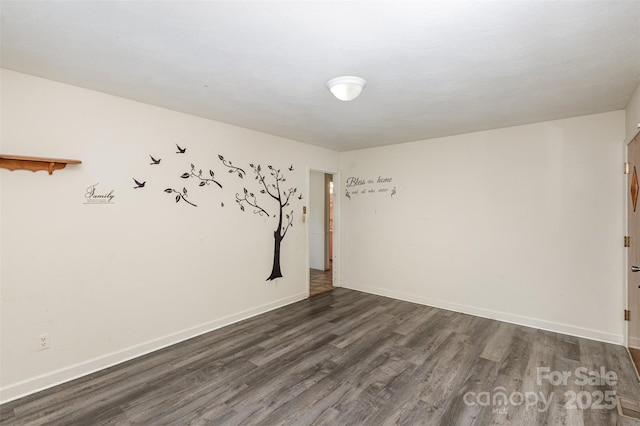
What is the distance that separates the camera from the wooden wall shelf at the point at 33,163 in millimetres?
2158

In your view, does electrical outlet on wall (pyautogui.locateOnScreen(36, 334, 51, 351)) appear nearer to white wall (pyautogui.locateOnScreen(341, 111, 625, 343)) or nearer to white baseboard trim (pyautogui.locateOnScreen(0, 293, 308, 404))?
white baseboard trim (pyautogui.locateOnScreen(0, 293, 308, 404))

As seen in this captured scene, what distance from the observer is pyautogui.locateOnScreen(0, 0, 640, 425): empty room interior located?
5.91 feet

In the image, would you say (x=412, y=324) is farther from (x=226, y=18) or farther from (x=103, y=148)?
(x=103, y=148)

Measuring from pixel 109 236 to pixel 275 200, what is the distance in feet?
6.66

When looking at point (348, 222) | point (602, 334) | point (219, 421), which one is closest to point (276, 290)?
point (348, 222)

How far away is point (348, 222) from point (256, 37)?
12.6 feet

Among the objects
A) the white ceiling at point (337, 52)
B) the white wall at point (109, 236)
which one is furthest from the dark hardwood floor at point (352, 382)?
the white ceiling at point (337, 52)

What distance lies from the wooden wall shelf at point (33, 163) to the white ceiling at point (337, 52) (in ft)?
2.19

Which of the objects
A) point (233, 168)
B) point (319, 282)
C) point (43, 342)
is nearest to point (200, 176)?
point (233, 168)

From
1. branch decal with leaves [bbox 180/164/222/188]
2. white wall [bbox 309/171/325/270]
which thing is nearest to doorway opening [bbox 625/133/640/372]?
branch decal with leaves [bbox 180/164/222/188]

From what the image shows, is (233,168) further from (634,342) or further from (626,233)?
(634,342)

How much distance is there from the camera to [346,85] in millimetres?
2275

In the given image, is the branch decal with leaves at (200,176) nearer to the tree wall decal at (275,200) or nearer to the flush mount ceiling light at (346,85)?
the tree wall decal at (275,200)

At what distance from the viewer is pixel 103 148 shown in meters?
2.65
